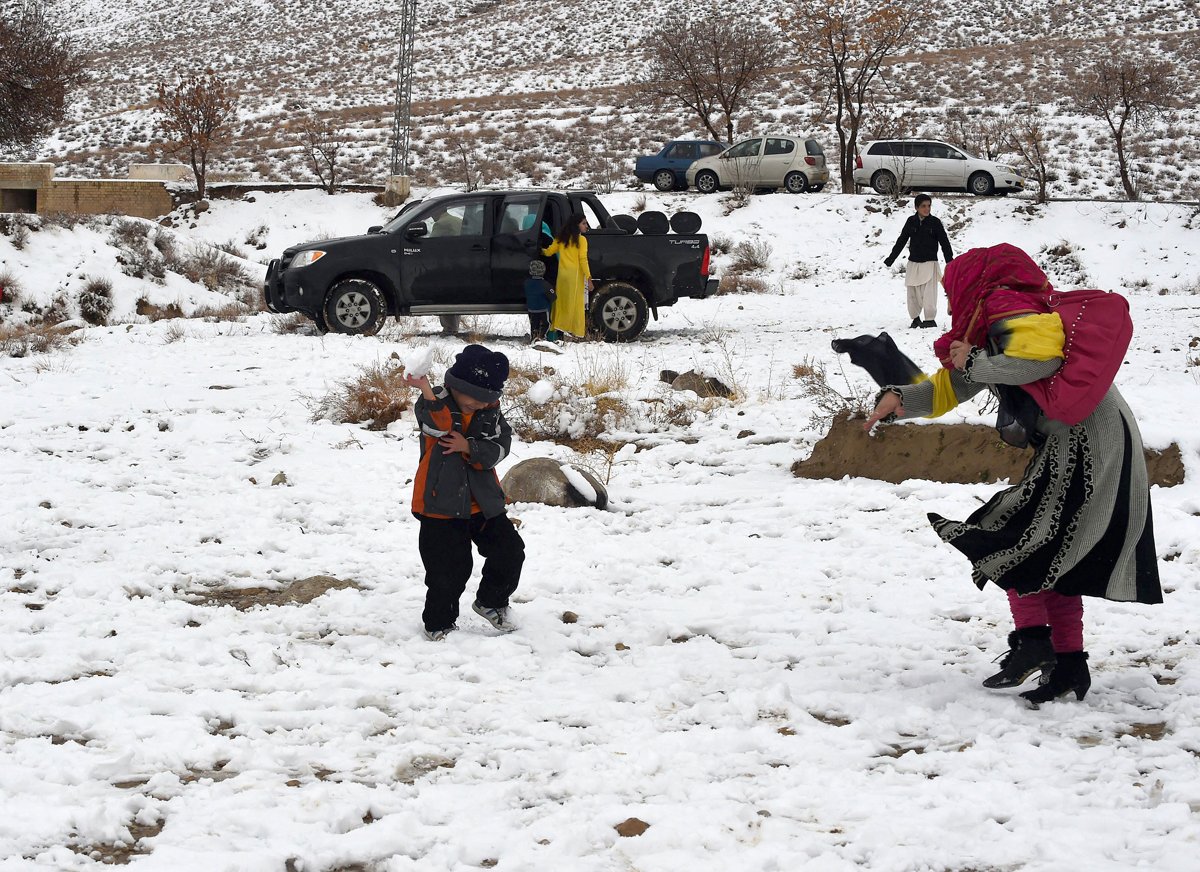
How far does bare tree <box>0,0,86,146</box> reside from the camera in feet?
75.6

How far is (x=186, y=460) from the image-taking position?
26.7 ft

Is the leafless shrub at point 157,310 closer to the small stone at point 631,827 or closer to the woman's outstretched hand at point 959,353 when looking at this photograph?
the woman's outstretched hand at point 959,353

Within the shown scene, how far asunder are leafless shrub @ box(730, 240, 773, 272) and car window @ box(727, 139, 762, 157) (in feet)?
18.8

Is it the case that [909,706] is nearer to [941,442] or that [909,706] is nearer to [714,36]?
[941,442]

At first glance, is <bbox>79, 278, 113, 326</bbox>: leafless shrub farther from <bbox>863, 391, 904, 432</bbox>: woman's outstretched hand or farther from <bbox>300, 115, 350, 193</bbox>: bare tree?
<bbox>300, 115, 350, 193</bbox>: bare tree

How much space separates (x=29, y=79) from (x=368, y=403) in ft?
61.2

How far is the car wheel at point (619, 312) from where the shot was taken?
45.0 feet

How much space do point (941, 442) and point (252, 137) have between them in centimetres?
4667

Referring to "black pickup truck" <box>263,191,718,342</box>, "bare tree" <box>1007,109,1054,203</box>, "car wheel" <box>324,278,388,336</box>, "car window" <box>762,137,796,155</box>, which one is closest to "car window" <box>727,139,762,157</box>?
"car window" <box>762,137,796,155</box>

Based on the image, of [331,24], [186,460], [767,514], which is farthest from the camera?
[331,24]

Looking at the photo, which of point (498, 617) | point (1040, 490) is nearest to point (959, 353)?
point (1040, 490)

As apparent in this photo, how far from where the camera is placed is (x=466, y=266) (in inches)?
537

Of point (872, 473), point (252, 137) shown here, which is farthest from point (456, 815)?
point (252, 137)

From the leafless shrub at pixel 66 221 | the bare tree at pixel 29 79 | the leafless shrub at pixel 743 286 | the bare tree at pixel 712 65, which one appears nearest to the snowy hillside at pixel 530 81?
the bare tree at pixel 712 65
